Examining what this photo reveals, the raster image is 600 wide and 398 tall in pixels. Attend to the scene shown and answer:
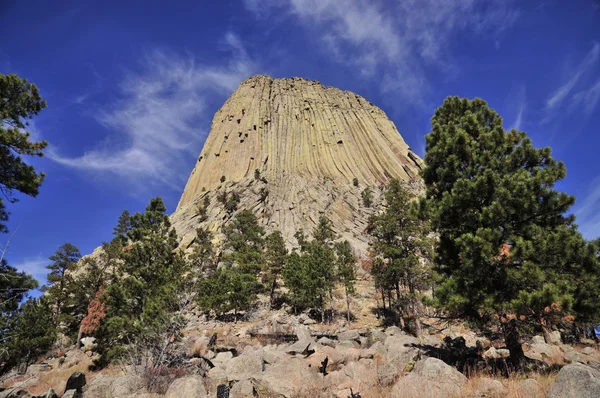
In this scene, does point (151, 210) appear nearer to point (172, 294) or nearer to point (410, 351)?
point (172, 294)

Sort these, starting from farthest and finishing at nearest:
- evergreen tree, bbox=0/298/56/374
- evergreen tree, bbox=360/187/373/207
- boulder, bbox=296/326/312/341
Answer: evergreen tree, bbox=360/187/373/207 < evergreen tree, bbox=0/298/56/374 < boulder, bbox=296/326/312/341

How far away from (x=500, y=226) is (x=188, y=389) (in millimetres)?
10161

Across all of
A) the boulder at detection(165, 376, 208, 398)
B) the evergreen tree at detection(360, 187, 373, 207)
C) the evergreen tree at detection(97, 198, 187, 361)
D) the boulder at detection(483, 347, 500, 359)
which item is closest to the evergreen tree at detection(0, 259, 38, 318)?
the evergreen tree at detection(97, 198, 187, 361)

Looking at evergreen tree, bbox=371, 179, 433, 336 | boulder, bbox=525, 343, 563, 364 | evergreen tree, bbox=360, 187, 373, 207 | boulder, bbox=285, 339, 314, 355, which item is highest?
evergreen tree, bbox=360, 187, 373, 207

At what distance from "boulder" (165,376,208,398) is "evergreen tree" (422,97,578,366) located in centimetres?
751

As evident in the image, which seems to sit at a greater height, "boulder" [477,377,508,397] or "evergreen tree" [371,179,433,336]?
"evergreen tree" [371,179,433,336]

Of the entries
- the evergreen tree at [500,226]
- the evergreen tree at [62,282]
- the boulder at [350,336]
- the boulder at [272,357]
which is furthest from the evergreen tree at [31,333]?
the evergreen tree at [500,226]

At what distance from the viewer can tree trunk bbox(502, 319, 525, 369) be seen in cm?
916

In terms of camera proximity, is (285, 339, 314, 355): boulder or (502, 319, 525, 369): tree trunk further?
(285, 339, 314, 355): boulder

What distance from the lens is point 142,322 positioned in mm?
18484

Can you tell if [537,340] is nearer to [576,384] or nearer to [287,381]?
[576,384]

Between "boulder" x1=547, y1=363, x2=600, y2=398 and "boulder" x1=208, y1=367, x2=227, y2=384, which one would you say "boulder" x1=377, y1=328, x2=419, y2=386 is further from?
"boulder" x1=208, y1=367, x2=227, y2=384

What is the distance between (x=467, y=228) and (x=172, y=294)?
16.6 metres

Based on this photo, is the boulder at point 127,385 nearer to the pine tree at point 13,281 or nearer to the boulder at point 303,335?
the pine tree at point 13,281
